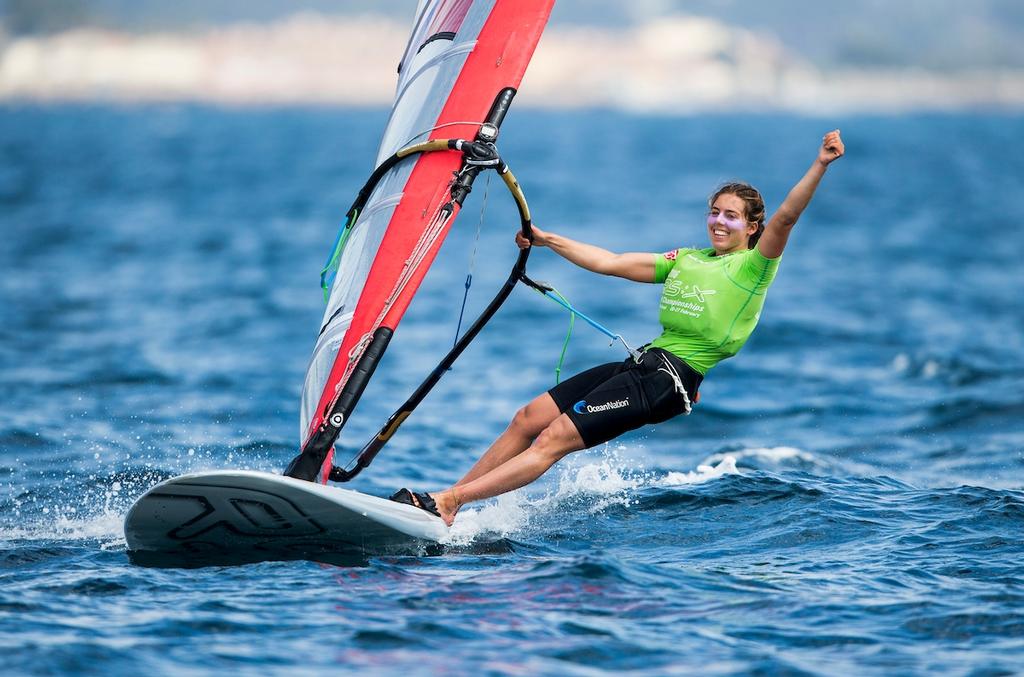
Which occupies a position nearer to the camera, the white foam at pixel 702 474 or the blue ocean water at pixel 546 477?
the blue ocean water at pixel 546 477

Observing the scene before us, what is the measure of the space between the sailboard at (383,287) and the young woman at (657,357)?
0.44 metres

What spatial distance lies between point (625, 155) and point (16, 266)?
56.7 m

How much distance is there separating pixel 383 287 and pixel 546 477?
2.91 meters

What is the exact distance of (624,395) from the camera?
6.87m

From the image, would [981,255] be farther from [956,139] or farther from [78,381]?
[956,139]

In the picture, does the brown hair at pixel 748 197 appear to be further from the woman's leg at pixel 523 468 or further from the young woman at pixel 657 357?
the woman's leg at pixel 523 468

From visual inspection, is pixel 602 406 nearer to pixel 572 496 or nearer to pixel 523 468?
pixel 523 468

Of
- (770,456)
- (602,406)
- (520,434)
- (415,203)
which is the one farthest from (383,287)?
(770,456)

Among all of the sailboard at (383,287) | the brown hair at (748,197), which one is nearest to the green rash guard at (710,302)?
the brown hair at (748,197)

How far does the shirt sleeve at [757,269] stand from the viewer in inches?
265

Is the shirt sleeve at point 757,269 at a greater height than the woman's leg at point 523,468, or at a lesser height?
greater

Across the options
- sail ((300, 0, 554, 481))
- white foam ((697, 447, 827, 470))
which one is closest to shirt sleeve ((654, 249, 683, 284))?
sail ((300, 0, 554, 481))

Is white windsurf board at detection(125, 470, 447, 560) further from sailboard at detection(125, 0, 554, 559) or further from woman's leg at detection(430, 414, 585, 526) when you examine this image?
woman's leg at detection(430, 414, 585, 526)

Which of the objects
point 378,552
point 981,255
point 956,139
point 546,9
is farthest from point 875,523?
point 956,139
